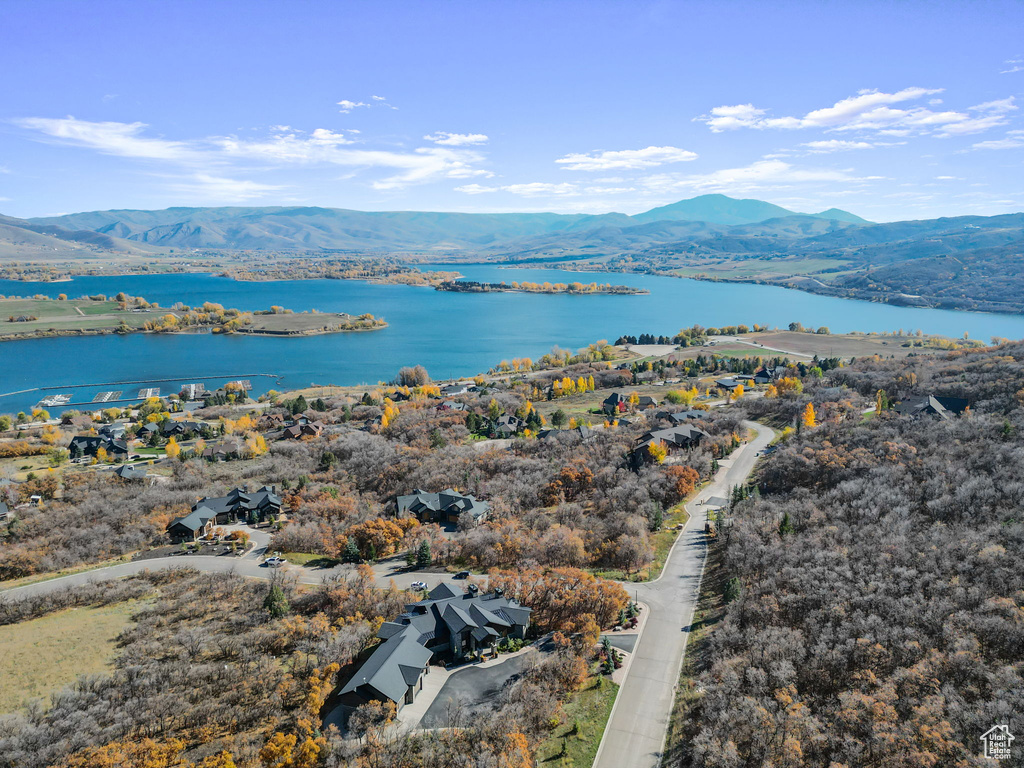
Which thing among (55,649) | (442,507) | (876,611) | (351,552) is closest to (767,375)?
(442,507)

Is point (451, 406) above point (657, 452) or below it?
below

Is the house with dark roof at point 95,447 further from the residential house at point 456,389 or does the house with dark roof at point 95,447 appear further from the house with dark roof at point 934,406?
the house with dark roof at point 934,406

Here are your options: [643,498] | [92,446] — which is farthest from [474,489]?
[92,446]

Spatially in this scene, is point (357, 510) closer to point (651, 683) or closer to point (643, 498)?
point (643, 498)
